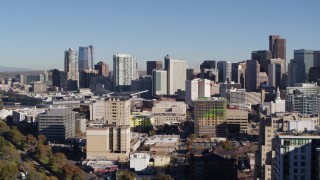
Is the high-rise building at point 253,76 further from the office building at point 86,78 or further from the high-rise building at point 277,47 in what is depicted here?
the office building at point 86,78

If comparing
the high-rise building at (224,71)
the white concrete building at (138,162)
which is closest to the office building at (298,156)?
the white concrete building at (138,162)

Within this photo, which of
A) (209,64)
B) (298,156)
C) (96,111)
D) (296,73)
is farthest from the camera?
(209,64)

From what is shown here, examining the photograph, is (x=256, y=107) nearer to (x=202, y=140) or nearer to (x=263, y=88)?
(x=263, y=88)

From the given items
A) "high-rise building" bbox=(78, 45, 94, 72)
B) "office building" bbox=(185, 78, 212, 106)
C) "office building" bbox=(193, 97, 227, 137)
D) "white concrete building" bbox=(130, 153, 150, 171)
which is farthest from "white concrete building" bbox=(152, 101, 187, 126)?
"high-rise building" bbox=(78, 45, 94, 72)

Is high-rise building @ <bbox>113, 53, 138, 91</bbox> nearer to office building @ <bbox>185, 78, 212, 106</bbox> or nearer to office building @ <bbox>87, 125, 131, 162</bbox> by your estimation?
office building @ <bbox>185, 78, 212, 106</bbox>

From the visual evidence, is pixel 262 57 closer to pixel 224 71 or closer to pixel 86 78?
pixel 224 71

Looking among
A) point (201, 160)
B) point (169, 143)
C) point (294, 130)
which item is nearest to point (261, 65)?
point (169, 143)

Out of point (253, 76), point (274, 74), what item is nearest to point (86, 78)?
point (253, 76)

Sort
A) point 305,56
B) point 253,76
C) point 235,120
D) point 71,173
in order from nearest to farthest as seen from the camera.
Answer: point 71,173
point 235,120
point 253,76
point 305,56
